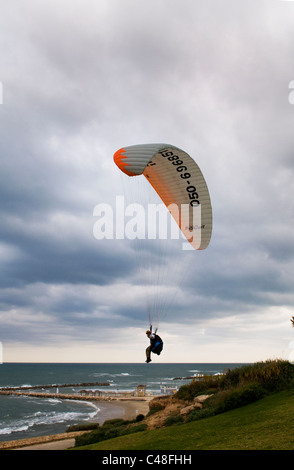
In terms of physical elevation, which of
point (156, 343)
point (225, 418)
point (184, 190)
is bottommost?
point (225, 418)

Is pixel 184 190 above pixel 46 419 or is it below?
above

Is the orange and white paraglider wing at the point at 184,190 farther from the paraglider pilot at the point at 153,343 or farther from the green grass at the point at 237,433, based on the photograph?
the green grass at the point at 237,433

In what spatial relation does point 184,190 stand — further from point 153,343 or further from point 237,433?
point 237,433

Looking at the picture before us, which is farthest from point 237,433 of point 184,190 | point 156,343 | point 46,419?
point 46,419

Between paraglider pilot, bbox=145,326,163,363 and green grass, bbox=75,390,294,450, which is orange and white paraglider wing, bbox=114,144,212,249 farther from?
green grass, bbox=75,390,294,450

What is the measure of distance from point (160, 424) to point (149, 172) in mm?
10261

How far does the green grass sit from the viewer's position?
28.3ft

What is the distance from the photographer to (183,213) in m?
14.1

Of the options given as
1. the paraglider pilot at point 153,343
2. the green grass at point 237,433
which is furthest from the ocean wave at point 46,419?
the paraglider pilot at point 153,343

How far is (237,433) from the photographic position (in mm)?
9742

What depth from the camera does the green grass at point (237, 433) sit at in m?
8.62

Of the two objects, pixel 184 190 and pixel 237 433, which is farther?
pixel 184 190
